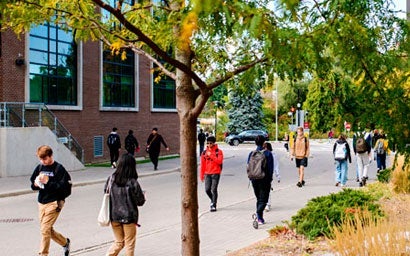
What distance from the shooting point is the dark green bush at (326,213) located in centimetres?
828

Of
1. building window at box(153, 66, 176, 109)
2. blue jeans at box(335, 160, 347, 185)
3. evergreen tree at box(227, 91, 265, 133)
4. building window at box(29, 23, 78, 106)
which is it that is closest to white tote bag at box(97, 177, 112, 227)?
blue jeans at box(335, 160, 347, 185)

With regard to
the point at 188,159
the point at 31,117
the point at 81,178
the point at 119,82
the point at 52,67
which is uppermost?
the point at 52,67

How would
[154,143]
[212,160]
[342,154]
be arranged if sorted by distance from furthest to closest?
[154,143]
[342,154]
[212,160]

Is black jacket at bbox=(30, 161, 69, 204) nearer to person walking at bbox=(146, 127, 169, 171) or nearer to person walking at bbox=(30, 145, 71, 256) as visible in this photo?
person walking at bbox=(30, 145, 71, 256)

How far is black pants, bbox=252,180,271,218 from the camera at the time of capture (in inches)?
421

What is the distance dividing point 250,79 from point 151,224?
22.9 feet

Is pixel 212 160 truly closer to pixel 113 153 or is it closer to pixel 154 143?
pixel 154 143

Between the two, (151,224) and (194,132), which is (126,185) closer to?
(194,132)

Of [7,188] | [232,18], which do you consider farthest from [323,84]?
[7,188]

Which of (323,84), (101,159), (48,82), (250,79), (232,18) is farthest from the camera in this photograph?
(101,159)

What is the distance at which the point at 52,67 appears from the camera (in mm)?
27219

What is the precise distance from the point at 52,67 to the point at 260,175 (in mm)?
18956

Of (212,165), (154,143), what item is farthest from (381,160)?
(212,165)

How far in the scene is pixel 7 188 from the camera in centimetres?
1789
